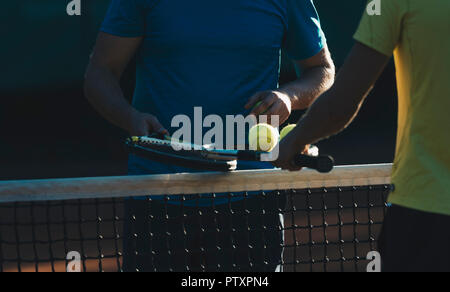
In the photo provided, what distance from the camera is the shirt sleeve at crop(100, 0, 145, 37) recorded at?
2.31 metres

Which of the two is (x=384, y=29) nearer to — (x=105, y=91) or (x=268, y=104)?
(x=268, y=104)

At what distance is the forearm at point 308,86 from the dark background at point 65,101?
7835mm

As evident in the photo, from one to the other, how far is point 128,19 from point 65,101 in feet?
30.4

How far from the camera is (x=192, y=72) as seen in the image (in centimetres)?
229

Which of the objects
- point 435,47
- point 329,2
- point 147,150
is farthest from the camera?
point 329,2

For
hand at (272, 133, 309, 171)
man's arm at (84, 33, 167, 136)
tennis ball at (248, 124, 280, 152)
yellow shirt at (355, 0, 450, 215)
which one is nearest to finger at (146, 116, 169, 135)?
man's arm at (84, 33, 167, 136)

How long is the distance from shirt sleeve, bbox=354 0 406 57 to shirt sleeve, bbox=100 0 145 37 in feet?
2.66

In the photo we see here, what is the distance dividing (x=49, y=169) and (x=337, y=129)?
938 cm

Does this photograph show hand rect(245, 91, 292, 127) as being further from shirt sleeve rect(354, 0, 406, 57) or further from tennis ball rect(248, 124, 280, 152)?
shirt sleeve rect(354, 0, 406, 57)

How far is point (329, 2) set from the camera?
35.7ft

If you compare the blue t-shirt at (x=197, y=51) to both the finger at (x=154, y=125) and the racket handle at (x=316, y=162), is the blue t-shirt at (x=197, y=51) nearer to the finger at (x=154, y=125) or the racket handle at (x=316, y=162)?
the finger at (x=154, y=125)

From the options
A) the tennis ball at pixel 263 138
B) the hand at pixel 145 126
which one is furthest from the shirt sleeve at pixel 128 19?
the tennis ball at pixel 263 138

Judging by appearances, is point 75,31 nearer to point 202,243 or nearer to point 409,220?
point 202,243

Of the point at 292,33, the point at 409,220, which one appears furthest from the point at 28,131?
the point at 409,220
